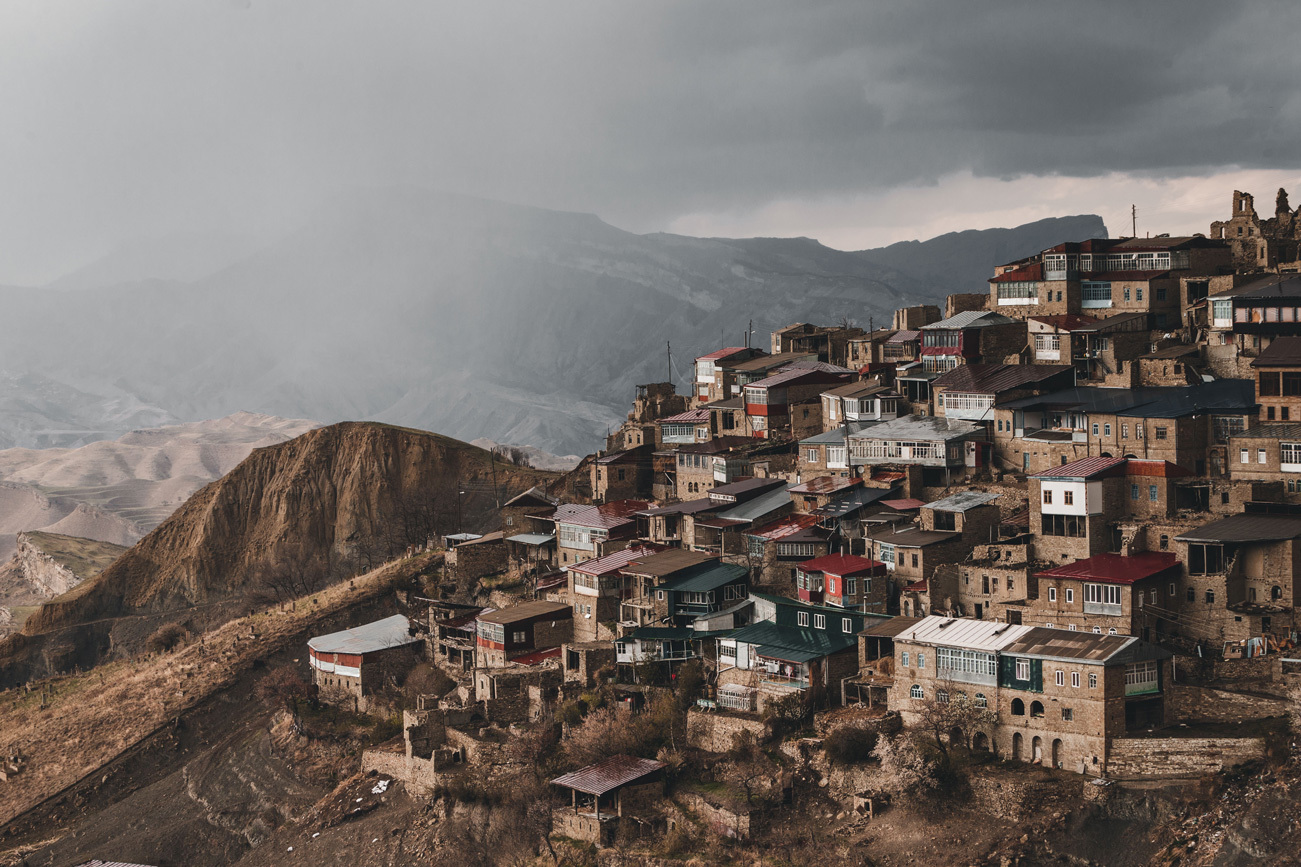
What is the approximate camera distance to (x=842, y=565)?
5128 centimetres

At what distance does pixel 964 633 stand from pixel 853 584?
7541 mm

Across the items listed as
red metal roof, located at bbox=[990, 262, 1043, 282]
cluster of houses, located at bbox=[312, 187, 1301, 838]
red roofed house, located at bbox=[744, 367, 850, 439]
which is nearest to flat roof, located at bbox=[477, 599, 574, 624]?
cluster of houses, located at bbox=[312, 187, 1301, 838]

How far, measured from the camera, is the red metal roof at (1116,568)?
1726 inches

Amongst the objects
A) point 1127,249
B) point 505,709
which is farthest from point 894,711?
point 1127,249

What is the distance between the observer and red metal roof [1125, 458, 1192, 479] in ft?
158

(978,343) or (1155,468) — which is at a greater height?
(978,343)

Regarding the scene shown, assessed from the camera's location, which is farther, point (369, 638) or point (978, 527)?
point (369, 638)

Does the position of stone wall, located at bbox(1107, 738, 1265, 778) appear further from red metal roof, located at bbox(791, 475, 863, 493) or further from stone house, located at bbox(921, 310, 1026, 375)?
stone house, located at bbox(921, 310, 1026, 375)

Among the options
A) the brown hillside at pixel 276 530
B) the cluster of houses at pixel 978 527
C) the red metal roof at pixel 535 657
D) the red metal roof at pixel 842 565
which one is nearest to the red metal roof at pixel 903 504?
the cluster of houses at pixel 978 527

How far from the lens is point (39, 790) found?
63469mm

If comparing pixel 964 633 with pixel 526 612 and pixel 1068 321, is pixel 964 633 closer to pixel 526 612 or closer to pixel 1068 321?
pixel 526 612

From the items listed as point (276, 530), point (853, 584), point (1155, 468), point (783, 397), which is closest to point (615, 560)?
point (853, 584)

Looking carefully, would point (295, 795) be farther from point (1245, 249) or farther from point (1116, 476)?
point (1245, 249)

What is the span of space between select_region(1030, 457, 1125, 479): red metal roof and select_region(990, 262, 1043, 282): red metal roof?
20064 mm
